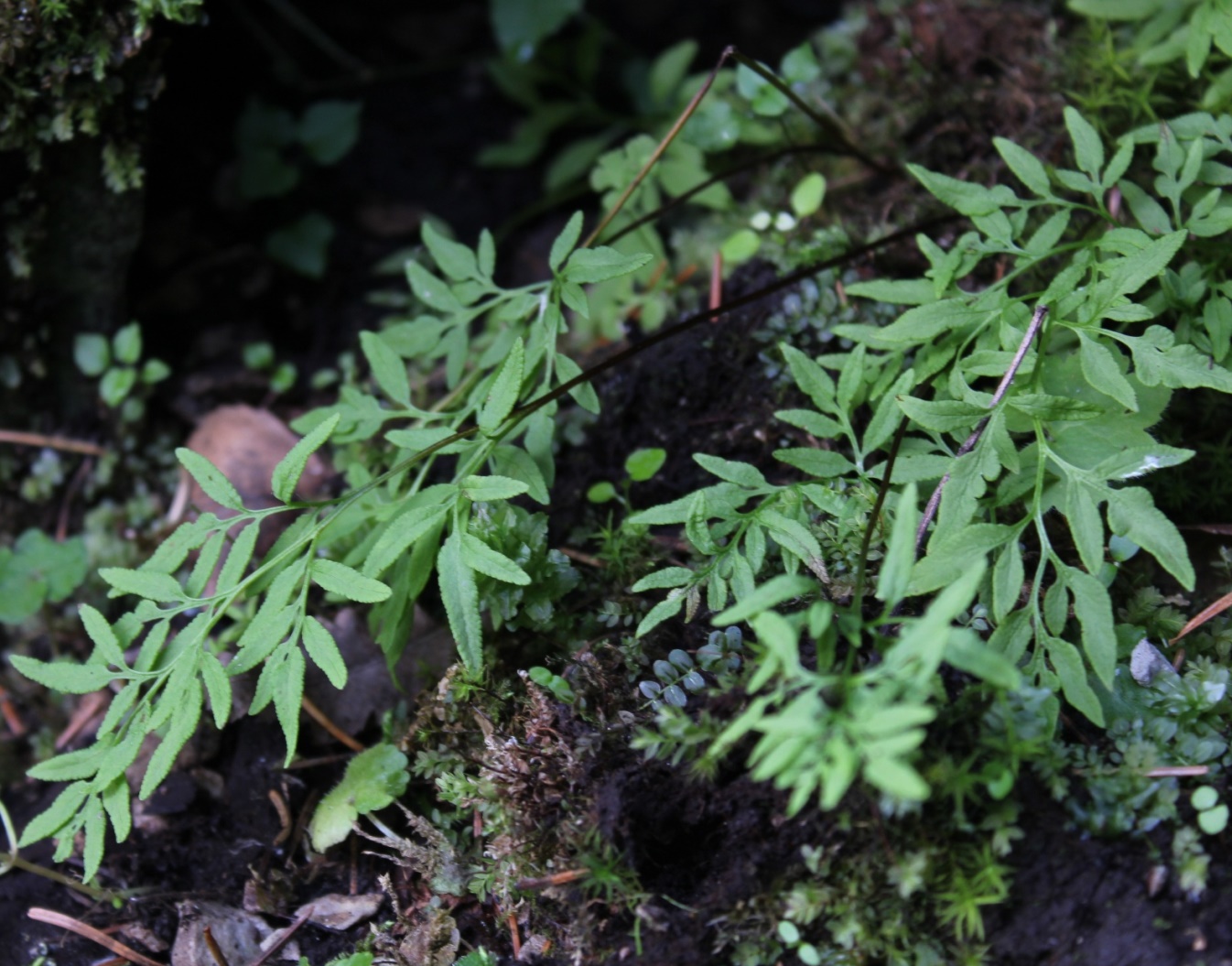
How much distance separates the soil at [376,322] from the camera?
1824mm

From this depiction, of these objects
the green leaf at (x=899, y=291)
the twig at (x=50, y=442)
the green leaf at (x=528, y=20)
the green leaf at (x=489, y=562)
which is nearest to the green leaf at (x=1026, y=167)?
the green leaf at (x=899, y=291)

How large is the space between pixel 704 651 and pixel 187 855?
1.47m

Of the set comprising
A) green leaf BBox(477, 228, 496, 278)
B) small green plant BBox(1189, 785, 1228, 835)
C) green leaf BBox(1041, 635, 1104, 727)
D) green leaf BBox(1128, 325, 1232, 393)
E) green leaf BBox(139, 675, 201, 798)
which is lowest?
small green plant BBox(1189, 785, 1228, 835)

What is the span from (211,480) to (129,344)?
1.41 meters

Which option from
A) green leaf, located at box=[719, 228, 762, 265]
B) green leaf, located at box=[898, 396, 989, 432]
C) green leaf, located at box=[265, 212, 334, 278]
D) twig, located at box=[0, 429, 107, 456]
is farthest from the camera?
green leaf, located at box=[265, 212, 334, 278]

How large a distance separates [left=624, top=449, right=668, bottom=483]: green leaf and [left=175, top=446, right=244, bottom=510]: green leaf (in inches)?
38.6

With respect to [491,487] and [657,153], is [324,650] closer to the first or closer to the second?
[491,487]

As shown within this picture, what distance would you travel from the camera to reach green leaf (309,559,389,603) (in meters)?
1.97

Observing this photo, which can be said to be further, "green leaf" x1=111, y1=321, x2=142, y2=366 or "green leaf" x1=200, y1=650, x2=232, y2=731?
"green leaf" x1=111, y1=321, x2=142, y2=366

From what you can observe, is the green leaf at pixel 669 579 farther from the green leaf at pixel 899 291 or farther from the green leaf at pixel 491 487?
the green leaf at pixel 899 291

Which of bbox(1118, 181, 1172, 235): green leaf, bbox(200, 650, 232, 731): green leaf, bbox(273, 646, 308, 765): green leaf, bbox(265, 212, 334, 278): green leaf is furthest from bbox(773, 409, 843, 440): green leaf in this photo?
bbox(265, 212, 334, 278): green leaf

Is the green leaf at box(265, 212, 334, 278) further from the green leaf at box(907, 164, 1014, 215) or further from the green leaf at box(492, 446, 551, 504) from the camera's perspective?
the green leaf at box(907, 164, 1014, 215)

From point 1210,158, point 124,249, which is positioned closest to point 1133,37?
point 1210,158

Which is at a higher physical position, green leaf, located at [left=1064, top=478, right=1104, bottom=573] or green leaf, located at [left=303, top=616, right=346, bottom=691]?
green leaf, located at [left=303, top=616, right=346, bottom=691]
